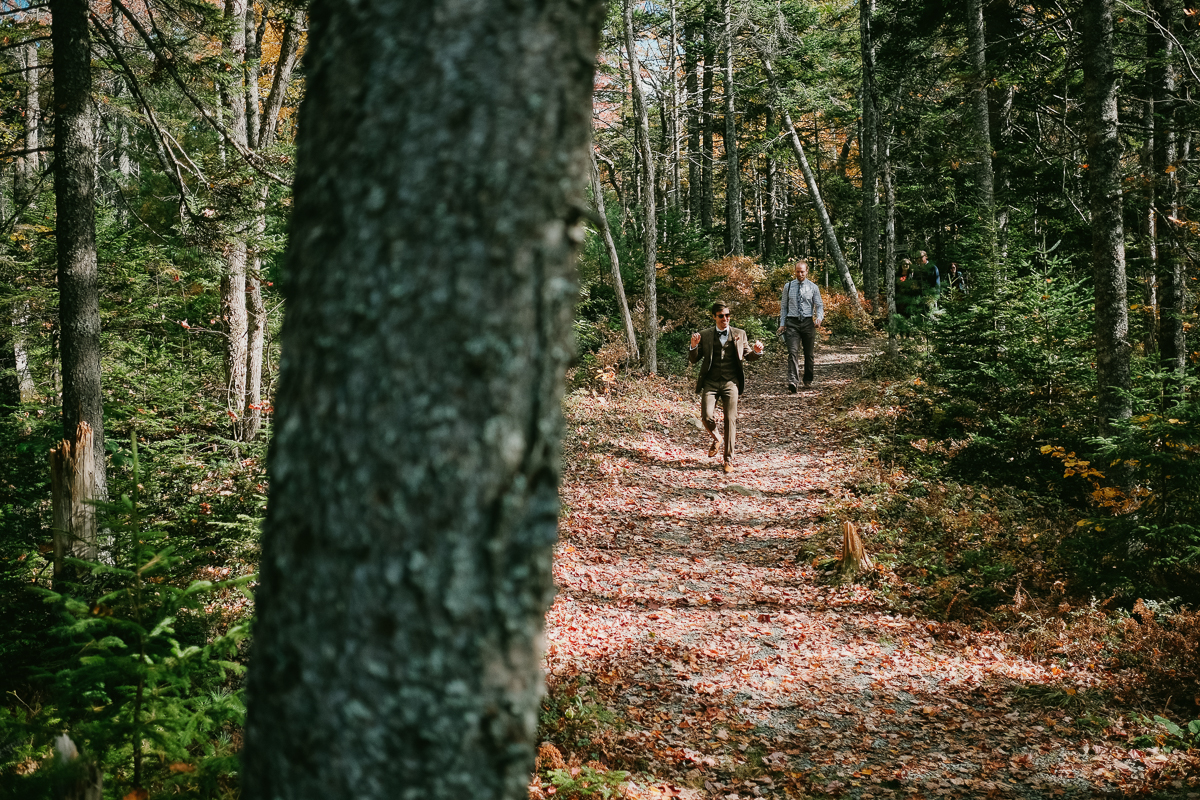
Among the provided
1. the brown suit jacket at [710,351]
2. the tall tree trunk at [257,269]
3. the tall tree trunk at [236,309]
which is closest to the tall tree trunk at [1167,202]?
the brown suit jacket at [710,351]

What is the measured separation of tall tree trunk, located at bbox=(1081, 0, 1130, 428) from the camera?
24.1ft

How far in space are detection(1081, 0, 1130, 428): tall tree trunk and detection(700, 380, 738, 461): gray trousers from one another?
4574 mm

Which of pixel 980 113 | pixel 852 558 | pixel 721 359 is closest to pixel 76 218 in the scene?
pixel 721 359

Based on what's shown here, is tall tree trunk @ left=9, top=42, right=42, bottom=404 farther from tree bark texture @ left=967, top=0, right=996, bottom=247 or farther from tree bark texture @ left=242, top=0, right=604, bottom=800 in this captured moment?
tree bark texture @ left=967, top=0, right=996, bottom=247

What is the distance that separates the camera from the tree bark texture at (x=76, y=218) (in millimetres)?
6379

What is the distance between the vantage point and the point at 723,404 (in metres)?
11.0

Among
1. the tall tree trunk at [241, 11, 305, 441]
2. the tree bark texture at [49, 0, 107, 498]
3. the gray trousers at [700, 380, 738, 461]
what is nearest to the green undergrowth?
the gray trousers at [700, 380, 738, 461]

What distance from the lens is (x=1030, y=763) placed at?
4816 mm

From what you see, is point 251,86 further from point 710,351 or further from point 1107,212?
point 1107,212

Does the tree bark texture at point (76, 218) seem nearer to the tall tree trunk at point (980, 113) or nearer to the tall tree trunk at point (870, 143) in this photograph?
the tall tree trunk at point (980, 113)

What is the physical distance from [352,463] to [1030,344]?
10253 mm

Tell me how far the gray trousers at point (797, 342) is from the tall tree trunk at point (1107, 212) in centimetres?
694

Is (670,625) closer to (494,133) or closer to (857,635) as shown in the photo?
(857,635)

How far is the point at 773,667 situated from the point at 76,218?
7.43 metres
